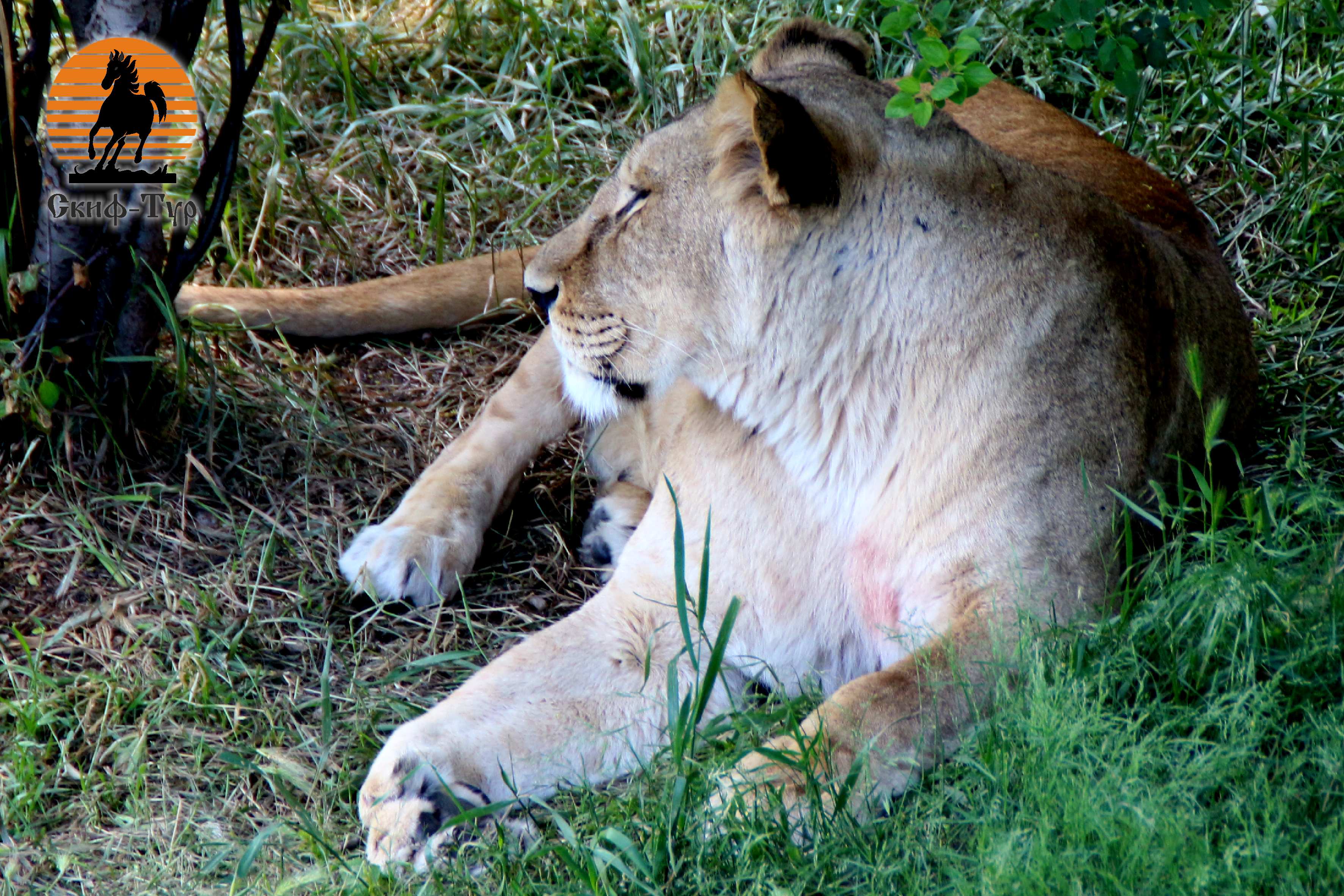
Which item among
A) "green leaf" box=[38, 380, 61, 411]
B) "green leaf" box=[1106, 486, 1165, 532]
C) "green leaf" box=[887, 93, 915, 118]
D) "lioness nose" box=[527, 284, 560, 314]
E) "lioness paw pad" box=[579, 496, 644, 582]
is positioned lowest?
"lioness paw pad" box=[579, 496, 644, 582]

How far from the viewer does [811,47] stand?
9.18ft

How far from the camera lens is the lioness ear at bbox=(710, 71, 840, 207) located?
2.08m

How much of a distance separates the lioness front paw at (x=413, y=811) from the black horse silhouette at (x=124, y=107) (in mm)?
1499

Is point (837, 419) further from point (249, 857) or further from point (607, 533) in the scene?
point (249, 857)

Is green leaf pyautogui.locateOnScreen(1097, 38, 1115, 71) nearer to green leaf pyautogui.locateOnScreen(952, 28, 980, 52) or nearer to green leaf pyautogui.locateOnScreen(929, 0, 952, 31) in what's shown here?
green leaf pyautogui.locateOnScreen(929, 0, 952, 31)

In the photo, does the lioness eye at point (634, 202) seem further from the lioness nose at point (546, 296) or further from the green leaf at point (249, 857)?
the green leaf at point (249, 857)

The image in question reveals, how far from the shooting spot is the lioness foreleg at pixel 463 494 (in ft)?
9.23

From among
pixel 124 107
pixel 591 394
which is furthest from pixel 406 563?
pixel 124 107

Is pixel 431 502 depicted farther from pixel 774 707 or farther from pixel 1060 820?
pixel 1060 820

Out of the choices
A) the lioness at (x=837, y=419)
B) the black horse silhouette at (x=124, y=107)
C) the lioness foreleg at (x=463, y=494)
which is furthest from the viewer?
the lioness foreleg at (x=463, y=494)

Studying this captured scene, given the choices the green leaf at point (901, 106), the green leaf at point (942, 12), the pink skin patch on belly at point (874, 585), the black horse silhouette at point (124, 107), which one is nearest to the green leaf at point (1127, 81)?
the green leaf at point (942, 12)

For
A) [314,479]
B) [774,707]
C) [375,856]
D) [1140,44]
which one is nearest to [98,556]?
[314,479]

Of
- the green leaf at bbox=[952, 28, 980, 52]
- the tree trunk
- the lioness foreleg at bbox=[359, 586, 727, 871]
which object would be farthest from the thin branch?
the green leaf at bbox=[952, 28, 980, 52]

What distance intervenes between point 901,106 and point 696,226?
405 millimetres
